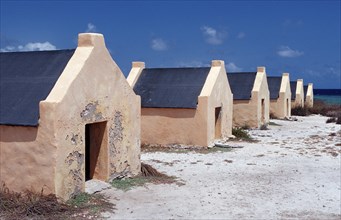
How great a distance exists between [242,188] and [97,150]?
12.0 feet

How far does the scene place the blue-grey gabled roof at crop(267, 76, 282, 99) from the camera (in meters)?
35.6

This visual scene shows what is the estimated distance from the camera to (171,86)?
18.6 meters

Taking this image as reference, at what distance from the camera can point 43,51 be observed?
34.1ft

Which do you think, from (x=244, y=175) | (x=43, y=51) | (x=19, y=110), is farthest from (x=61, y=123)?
(x=244, y=175)

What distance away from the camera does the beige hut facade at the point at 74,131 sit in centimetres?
824

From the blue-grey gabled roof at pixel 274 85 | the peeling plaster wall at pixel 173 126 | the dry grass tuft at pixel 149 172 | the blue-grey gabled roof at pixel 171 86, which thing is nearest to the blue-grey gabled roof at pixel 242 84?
the blue-grey gabled roof at pixel 274 85

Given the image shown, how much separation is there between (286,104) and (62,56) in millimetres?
29362

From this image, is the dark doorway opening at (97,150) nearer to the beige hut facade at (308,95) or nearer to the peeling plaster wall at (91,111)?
the peeling plaster wall at (91,111)

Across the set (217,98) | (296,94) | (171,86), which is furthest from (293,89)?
(171,86)

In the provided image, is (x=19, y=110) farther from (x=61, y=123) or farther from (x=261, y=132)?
(x=261, y=132)

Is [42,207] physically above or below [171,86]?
below

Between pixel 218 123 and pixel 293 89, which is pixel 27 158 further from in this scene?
pixel 293 89

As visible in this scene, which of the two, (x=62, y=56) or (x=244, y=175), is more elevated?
(x=62, y=56)

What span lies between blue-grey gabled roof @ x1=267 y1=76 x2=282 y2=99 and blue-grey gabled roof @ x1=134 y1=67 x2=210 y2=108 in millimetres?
17796
